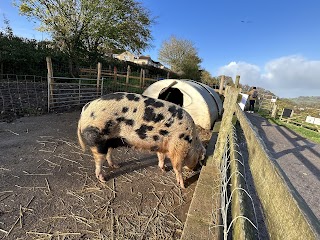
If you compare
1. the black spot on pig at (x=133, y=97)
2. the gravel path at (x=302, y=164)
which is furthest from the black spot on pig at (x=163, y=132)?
the gravel path at (x=302, y=164)

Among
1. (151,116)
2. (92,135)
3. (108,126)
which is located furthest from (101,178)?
(151,116)

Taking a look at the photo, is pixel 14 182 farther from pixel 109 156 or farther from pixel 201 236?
pixel 201 236

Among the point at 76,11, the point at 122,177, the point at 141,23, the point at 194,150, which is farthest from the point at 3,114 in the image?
the point at 141,23

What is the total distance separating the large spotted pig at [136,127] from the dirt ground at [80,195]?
Answer: 40cm

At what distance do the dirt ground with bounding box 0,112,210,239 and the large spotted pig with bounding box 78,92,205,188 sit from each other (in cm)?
40

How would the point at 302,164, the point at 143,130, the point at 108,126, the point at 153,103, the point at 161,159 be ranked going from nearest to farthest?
the point at 108,126, the point at 143,130, the point at 153,103, the point at 161,159, the point at 302,164

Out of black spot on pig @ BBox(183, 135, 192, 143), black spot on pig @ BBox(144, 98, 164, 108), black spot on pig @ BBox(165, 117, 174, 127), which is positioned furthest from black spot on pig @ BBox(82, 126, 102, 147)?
black spot on pig @ BBox(183, 135, 192, 143)

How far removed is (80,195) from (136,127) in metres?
1.34

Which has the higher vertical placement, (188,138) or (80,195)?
(188,138)

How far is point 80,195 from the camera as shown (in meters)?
3.35

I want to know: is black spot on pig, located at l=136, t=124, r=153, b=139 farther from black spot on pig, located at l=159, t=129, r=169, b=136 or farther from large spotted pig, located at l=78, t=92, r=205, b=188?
black spot on pig, located at l=159, t=129, r=169, b=136

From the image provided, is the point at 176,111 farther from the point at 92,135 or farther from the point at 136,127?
the point at 92,135

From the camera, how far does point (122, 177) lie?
4023mm

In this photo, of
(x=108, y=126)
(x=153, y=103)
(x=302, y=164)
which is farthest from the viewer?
(x=302, y=164)
